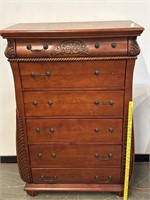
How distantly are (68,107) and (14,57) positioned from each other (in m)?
0.47

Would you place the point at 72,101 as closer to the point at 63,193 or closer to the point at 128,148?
the point at 128,148

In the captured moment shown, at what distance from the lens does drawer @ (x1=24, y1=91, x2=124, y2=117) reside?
5.02 feet

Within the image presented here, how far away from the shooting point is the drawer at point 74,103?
1.53 metres

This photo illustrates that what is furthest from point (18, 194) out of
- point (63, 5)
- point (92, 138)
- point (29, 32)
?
point (63, 5)

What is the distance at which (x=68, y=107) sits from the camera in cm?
156

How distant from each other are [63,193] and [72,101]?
822 millimetres

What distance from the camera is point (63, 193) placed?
190cm

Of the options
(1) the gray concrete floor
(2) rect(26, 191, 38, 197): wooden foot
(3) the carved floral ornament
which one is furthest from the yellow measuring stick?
Result: (2) rect(26, 191, 38, 197): wooden foot

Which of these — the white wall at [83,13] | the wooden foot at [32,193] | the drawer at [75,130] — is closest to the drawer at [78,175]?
the wooden foot at [32,193]

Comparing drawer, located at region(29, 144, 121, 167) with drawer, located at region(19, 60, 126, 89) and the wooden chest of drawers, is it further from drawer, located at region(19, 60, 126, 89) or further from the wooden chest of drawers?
drawer, located at region(19, 60, 126, 89)

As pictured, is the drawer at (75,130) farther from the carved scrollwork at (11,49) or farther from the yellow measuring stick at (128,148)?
the carved scrollwork at (11,49)

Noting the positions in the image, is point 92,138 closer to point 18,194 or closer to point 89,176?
point 89,176

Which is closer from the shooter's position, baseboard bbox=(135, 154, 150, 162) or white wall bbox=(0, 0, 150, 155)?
white wall bbox=(0, 0, 150, 155)

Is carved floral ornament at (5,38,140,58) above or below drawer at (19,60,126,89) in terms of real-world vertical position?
above
